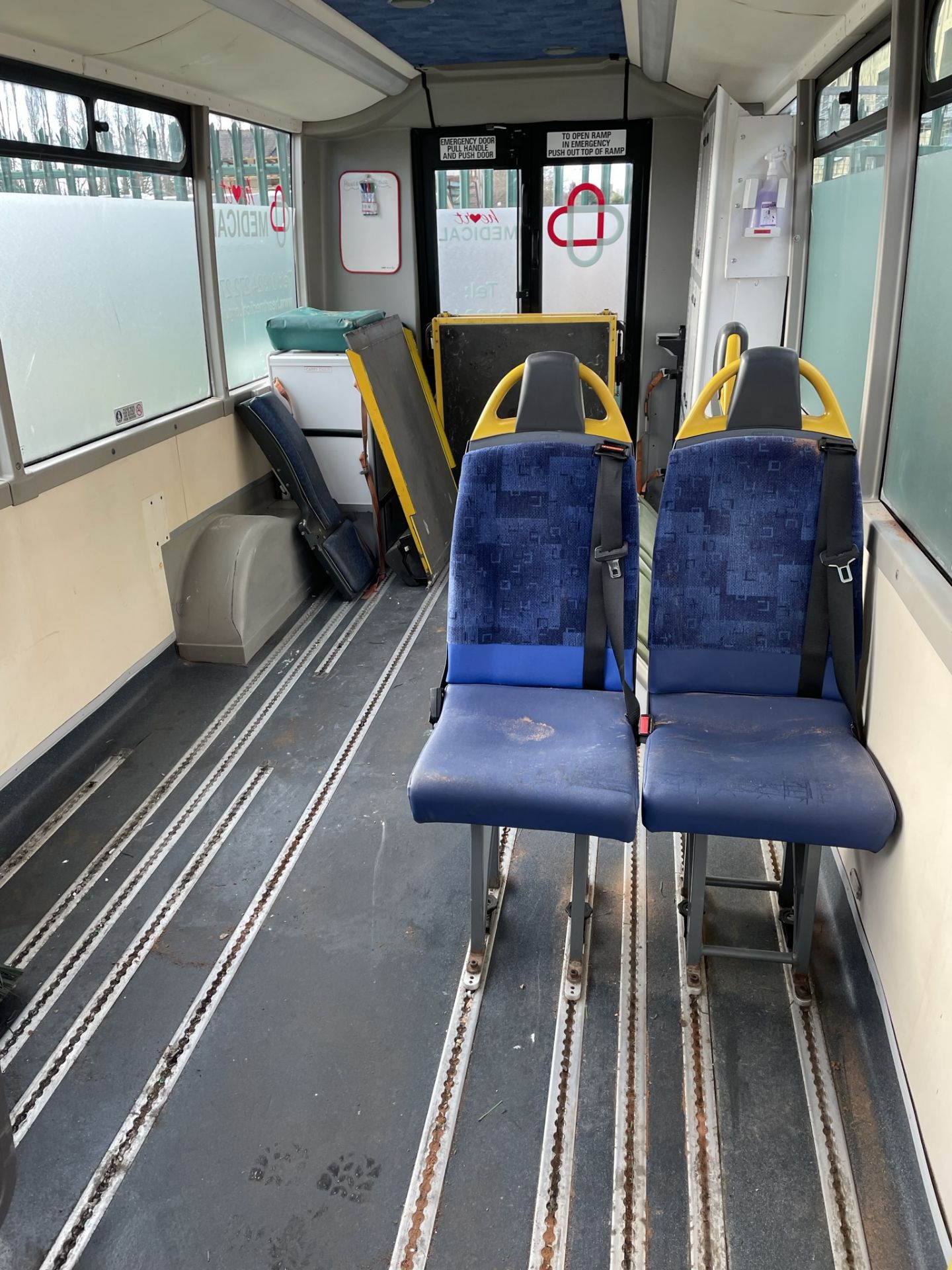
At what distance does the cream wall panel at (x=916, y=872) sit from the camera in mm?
1833

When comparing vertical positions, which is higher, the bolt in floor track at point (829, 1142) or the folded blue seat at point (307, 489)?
the folded blue seat at point (307, 489)

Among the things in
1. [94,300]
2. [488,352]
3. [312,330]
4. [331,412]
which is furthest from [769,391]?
[488,352]

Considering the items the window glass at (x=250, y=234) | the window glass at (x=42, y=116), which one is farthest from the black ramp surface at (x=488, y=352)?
the window glass at (x=42, y=116)

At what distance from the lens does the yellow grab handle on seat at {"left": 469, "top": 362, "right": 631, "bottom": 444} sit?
8.47 ft

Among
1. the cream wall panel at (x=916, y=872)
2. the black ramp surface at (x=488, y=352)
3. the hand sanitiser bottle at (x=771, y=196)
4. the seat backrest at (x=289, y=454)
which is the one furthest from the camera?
the black ramp surface at (x=488, y=352)

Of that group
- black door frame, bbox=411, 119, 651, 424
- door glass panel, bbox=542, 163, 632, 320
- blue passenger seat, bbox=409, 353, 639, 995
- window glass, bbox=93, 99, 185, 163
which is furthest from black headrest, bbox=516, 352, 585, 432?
door glass panel, bbox=542, 163, 632, 320

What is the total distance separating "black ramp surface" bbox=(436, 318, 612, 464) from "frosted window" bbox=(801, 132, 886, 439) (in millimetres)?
2045

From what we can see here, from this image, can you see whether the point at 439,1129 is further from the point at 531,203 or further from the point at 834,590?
the point at 531,203

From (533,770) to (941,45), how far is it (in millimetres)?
2055

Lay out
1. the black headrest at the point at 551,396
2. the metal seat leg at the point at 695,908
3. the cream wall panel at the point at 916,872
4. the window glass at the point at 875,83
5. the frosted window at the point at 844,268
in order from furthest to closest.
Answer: the frosted window at the point at 844,268 < the window glass at the point at 875,83 < the black headrest at the point at 551,396 < the metal seat leg at the point at 695,908 < the cream wall panel at the point at 916,872

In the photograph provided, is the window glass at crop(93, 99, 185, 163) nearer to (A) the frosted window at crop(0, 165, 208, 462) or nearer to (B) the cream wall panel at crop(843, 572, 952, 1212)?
(A) the frosted window at crop(0, 165, 208, 462)

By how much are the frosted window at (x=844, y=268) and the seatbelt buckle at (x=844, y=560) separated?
706 mm

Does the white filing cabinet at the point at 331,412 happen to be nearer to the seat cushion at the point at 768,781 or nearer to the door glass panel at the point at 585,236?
the door glass panel at the point at 585,236

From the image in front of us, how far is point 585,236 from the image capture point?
6438 mm
